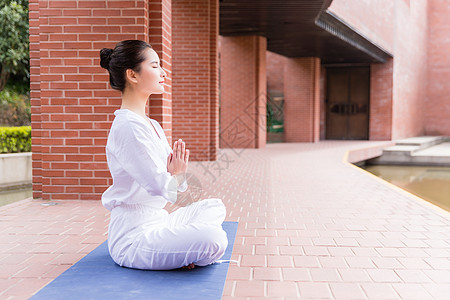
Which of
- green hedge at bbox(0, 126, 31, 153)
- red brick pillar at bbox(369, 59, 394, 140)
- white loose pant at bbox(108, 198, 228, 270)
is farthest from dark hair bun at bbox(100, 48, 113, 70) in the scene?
red brick pillar at bbox(369, 59, 394, 140)

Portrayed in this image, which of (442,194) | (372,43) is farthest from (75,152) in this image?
(372,43)

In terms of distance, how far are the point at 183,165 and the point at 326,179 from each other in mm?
4969

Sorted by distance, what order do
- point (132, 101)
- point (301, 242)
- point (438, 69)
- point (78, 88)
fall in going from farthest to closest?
point (438, 69), point (78, 88), point (301, 242), point (132, 101)

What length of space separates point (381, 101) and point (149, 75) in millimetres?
16716

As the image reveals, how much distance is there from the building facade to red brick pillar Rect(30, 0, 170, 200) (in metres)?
0.01

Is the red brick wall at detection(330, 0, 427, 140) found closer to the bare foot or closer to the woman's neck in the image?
the woman's neck

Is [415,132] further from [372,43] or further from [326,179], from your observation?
[326,179]

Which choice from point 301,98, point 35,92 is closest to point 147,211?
point 35,92

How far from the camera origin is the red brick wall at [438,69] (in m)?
21.8

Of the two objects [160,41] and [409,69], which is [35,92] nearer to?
[160,41]

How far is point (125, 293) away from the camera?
2326mm

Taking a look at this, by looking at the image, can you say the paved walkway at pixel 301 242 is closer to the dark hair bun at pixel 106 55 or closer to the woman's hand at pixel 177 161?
the woman's hand at pixel 177 161

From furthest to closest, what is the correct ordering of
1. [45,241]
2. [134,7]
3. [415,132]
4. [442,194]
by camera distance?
1. [415,132]
2. [442,194]
3. [134,7]
4. [45,241]

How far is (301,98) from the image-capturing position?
16891 millimetres
